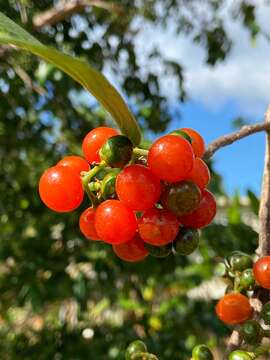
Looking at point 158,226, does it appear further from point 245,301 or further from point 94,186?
point 245,301

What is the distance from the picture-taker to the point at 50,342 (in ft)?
9.53

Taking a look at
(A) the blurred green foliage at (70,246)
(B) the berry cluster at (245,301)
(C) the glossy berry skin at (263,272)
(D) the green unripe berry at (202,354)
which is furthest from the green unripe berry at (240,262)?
(A) the blurred green foliage at (70,246)

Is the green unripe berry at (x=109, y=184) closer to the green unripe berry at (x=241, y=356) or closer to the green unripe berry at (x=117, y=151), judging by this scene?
the green unripe berry at (x=117, y=151)

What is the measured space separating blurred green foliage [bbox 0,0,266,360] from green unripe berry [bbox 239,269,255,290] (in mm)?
1136

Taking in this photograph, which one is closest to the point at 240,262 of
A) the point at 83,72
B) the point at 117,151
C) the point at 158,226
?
the point at 158,226

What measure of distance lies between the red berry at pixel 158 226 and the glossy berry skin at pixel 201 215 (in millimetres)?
30

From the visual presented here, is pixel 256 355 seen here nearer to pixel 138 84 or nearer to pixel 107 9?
pixel 138 84

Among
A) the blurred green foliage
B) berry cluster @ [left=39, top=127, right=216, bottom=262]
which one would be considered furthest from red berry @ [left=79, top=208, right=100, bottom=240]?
the blurred green foliage

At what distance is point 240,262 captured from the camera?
3.70ft

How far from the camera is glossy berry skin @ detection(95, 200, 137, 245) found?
2.95 ft

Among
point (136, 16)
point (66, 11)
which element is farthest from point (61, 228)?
point (136, 16)

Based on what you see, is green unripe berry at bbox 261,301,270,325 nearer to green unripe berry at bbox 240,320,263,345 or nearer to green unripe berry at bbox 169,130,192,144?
green unripe berry at bbox 240,320,263,345

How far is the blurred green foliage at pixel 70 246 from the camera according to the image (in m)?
2.86

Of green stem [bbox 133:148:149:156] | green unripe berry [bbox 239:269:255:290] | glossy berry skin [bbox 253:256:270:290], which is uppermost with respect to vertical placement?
green stem [bbox 133:148:149:156]
